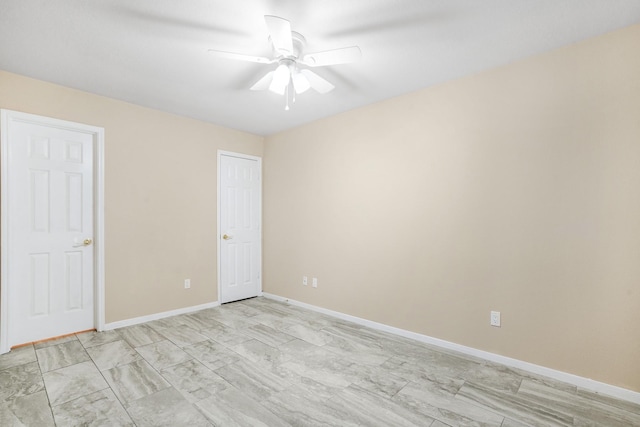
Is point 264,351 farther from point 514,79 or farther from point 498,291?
point 514,79

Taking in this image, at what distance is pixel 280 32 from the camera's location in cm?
175

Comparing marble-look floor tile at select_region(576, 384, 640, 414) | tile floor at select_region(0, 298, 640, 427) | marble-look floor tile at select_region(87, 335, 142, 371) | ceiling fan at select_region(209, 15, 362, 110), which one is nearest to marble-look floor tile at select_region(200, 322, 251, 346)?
tile floor at select_region(0, 298, 640, 427)

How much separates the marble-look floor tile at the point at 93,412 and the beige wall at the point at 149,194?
1.44 metres

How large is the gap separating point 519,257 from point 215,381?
2609mm

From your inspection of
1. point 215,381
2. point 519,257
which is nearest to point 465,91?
point 519,257

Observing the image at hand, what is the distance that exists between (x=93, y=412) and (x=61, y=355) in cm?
115

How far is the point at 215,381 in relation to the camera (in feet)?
7.33

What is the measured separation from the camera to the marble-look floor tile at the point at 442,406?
1813 mm

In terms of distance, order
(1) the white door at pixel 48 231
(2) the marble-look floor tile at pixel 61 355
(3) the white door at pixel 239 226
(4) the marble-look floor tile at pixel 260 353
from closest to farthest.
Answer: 1. (2) the marble-look floor tile at pixel 61 355
2. (4) the marble-look floor tile at pixel 260 353
3. (1) the white door at pixel 48 231
4. (3) the white door at pixel 239 226

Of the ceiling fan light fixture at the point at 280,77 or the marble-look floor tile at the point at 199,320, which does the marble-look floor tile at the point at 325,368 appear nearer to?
the marble-look floor tile at the point at 199,320

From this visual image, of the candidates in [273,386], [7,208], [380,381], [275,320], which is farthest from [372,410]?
[7,208]

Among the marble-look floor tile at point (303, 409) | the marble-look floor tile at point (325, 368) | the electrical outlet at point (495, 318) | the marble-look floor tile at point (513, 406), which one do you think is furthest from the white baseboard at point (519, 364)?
the marble-look floor tile at point (303, 409)

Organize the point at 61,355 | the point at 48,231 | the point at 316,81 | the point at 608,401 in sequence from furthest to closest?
the point at 48,231
the point at 61,355
the point at 316,81
the point at 608,401

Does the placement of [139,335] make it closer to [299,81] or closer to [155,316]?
[155,316]
